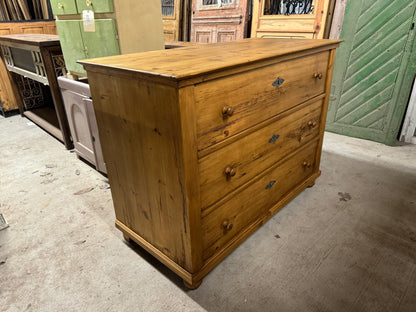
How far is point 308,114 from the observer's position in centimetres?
199

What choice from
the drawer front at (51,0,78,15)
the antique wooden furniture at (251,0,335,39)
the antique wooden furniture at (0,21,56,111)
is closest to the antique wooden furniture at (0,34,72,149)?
the antique wooden furniture at (0,21,56,111)

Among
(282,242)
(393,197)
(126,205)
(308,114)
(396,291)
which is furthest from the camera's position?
(393,197)

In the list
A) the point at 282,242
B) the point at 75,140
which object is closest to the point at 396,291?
the point at 282,242

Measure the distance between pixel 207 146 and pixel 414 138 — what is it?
2941 mm

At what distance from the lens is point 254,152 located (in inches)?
62.2

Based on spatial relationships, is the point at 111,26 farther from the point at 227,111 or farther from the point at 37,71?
the point at 37,71

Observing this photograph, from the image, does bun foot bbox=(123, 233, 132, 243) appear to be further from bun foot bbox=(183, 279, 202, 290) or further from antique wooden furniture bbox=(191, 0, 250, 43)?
antique wooden furniture bbox=(191, 0, 250, 43)

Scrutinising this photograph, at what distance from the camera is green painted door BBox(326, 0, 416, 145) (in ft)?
9.05

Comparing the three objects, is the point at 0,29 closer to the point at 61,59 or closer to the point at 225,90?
the point at 61,59

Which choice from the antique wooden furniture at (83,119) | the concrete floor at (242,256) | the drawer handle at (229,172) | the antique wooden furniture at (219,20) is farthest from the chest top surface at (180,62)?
the antique wooden furniture at (219,20)

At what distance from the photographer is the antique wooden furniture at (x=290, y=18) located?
3.11 meters

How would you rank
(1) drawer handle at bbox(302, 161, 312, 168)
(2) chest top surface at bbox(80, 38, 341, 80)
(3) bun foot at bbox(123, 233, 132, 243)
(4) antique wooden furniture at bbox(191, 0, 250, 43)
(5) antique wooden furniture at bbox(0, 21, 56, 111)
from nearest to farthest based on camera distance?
(2) chest top surface at bbox(80, 38, 341, 80), (3) bun foot at bbox(123, 233, 132, 243), (1) drawer handle at bbox(302, 161, 312, 168), (4) antique wooden furniture at bbox(191, 0, 250, 43), (5) antique wooden furniture at bbox(0, 21, 56, 111)

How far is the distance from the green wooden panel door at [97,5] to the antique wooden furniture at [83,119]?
547 millimetres

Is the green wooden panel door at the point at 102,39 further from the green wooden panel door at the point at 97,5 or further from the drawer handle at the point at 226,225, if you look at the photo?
the drawer handle at the point at 226,225
